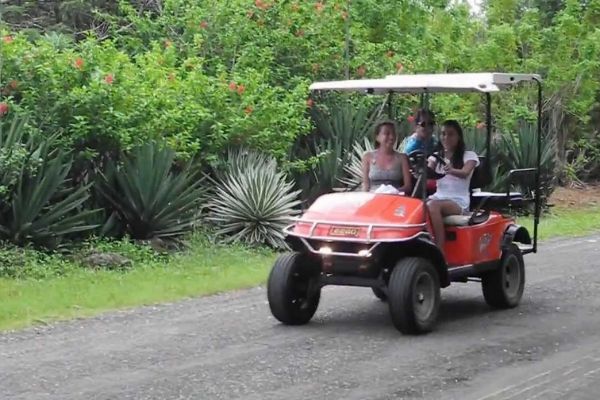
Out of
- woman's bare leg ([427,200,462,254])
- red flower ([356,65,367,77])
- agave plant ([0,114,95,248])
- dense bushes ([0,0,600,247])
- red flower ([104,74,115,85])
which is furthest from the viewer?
red flower ([356,65,367,77])

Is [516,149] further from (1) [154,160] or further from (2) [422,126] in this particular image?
(2) [422,126]

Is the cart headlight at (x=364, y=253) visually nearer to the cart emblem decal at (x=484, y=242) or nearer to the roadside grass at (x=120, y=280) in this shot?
the cart emblem decal at (x=484, y=242)

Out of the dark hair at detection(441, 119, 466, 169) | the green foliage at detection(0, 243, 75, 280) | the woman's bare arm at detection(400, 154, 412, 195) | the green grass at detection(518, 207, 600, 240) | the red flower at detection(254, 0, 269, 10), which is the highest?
the red flower at detection(254, 0, 269, 10)

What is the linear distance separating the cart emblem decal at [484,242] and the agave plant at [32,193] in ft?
17.6

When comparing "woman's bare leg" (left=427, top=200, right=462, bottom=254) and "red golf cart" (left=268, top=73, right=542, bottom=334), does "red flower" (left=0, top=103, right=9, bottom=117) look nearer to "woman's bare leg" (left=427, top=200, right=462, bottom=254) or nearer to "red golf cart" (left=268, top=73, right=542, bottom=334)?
"red golf cart" (left=268, top=73, right=542, bottom=334)

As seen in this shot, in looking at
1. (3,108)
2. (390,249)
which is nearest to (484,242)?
(390,249)

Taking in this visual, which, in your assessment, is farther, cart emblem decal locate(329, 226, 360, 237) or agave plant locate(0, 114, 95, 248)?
agave plant locate(0, 114, 95, 248)

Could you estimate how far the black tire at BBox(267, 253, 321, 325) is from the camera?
30.7 ft

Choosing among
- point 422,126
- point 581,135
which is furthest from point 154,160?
point 581,135

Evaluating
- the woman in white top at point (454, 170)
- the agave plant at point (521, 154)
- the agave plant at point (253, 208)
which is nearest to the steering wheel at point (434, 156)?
the woman in white top at point (454, 170)

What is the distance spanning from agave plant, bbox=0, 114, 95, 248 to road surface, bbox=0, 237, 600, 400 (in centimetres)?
283

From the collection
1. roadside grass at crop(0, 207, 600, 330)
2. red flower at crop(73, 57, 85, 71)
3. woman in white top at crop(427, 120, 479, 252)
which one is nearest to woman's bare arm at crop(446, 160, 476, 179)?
woman in white top at crop(427, 120, 479, 252)

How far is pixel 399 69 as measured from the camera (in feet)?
66.1

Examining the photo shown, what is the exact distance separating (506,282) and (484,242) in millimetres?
645
